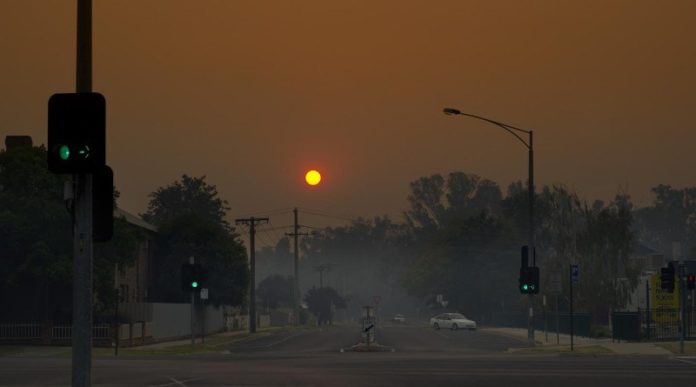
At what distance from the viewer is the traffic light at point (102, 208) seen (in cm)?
1154

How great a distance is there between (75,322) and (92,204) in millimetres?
1218

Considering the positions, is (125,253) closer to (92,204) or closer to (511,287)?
(92,204)

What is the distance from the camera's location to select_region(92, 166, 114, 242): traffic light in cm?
1154

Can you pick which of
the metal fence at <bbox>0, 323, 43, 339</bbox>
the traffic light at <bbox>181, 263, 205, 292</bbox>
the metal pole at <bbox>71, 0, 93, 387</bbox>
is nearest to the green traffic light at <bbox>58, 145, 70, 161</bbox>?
the metal pole at <bbox>71, 0, 93, 387</bbox>

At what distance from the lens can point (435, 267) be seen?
135 m

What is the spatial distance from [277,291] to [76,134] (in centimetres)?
16898

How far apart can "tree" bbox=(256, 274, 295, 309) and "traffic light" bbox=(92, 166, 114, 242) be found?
16163 centimetres

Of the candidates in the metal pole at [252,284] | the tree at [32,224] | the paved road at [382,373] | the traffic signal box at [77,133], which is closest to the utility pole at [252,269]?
the metal pole at [252,284]

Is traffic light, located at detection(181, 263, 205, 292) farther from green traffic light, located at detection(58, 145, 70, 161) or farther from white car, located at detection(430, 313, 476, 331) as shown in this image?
white car, located at detection(430, 313, 476, 331)

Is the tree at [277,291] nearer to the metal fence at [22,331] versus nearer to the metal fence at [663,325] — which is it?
the metal fence at [22,331]

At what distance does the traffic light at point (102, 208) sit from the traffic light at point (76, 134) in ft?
0.79

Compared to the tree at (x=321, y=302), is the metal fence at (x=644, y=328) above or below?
above

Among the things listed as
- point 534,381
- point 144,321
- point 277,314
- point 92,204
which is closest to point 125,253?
point 144,321

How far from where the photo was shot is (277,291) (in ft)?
588
